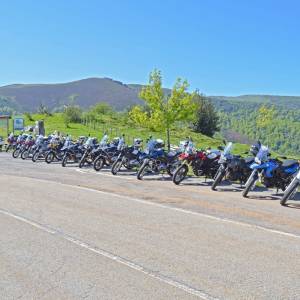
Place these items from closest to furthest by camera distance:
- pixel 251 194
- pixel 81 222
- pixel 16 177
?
pixel 81 222
pixel 251 194
pixel 16 177

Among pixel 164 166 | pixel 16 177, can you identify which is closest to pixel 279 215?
pixel 164 166

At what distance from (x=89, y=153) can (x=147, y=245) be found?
13680mm

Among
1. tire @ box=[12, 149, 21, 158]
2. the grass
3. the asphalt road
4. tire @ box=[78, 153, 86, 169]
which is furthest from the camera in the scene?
the grass

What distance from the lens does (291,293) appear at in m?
5.15

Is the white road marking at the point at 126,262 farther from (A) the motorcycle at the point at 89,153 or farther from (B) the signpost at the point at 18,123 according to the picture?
(B) the signpost at the point at 18,123

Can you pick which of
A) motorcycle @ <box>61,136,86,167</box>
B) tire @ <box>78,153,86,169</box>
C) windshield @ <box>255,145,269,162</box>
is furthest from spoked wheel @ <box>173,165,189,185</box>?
motorcycle @ <box>61,136,86,167</box>

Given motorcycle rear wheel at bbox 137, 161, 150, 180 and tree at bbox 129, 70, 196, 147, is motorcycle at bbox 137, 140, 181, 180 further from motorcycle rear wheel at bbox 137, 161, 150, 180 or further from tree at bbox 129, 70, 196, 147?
tree at bbox 129, 70, 196, 147

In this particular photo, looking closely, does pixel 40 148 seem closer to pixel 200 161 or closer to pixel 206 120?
pixel 200 161

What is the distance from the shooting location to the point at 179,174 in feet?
49.6

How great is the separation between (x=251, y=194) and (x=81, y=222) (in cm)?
549

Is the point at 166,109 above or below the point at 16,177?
above

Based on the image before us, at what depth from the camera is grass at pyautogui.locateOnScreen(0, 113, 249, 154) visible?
155 feet

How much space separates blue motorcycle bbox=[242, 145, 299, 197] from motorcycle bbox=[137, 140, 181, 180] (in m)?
4.42

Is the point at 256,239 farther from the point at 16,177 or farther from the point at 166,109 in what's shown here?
the point at 166,109
